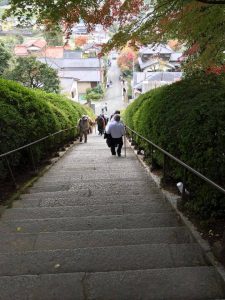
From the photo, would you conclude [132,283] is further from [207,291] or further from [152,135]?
[152,135]

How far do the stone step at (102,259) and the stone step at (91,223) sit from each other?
100cm

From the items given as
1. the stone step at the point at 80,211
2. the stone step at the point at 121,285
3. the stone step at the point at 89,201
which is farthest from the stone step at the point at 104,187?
the stone step at the point at 121,285

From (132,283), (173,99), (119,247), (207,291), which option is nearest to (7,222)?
(119,247)

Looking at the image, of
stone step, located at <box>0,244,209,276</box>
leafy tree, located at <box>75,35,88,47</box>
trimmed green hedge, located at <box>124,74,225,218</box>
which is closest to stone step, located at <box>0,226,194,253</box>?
stone step, located at <box>0,244,209,276</box>

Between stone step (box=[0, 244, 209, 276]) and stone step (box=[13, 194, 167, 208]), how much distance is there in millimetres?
2261

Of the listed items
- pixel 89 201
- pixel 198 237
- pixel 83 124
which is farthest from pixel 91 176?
pixel 83 124

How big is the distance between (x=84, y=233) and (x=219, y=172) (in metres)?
1.74

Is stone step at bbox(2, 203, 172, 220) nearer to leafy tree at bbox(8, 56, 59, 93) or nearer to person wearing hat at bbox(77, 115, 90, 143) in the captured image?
person wearing hat at bbox(77, 115, 90, 143)

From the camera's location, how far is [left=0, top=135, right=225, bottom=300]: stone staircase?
2979 mm

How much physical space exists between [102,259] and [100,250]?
0.63 ft

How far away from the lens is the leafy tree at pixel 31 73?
2556 centimetres

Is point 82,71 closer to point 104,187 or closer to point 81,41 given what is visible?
point 81,41

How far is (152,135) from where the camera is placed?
8742 mm

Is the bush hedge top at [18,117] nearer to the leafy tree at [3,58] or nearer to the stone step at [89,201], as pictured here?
the stone step at [89,201]
